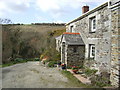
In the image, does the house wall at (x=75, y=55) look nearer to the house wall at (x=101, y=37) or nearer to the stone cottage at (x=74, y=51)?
the stone cottage at (x=74, y=51)

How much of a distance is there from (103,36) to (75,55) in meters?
3.38

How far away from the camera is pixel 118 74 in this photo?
5.85 meters

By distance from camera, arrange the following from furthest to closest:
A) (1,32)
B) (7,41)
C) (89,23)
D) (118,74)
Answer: (7,41), (1,32), (89,23), (118,74)

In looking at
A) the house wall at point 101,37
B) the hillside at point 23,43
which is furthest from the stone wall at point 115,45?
the hillside at point 23,43

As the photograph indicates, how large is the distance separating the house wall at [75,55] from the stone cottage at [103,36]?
0.09 m

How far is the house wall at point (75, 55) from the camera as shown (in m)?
10.4

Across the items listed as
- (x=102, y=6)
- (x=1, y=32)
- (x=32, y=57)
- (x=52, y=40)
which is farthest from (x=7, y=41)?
(x=102, y=6)

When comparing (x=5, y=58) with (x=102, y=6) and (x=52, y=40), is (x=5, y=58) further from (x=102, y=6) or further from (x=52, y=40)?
(x=102, y=6)

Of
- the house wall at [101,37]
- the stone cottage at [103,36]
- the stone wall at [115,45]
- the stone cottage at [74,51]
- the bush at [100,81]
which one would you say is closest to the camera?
the stone wall at [115,45]

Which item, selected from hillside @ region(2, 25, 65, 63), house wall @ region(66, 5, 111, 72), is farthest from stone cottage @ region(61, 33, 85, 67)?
hillside @ region(2, 25, 65, 63)

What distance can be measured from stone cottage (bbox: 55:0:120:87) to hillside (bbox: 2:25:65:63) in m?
4.77

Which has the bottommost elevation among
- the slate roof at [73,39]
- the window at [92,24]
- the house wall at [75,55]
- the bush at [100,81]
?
the bush at [100,81]

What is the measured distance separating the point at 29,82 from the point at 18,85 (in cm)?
70

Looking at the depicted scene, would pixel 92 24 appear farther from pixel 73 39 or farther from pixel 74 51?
pixel 74 51
